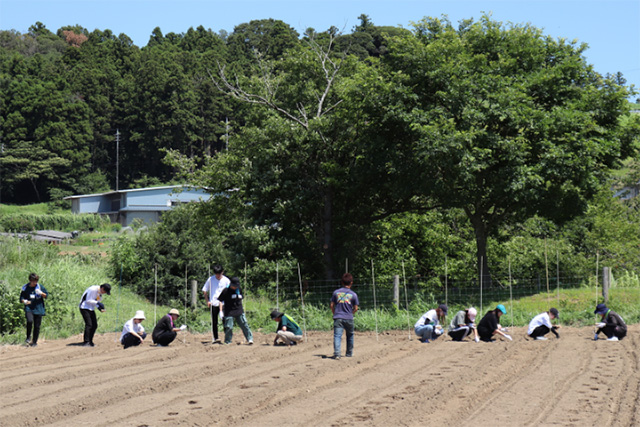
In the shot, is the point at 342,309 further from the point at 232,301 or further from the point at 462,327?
the point at 462,327

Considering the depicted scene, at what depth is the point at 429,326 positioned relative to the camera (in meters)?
14.8

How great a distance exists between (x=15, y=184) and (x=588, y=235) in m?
64.6

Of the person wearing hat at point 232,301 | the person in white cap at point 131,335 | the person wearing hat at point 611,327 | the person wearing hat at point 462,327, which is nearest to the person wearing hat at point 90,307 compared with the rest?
the person in white cap at point 131,335

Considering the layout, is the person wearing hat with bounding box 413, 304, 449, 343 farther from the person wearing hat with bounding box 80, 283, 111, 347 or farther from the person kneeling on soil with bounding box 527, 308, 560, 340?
the person wearing hat with bounding box 80, 283, 111, 347

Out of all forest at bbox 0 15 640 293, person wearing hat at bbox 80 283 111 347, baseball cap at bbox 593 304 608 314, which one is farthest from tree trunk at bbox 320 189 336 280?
baseball cap at bbox 593 304 608 314

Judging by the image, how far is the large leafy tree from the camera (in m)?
19.9

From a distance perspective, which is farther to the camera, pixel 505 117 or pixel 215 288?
pixel 505 117

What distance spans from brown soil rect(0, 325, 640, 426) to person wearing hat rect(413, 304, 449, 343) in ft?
0.88

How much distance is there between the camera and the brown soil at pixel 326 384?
27.2ft

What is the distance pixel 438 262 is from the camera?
95.7 feet

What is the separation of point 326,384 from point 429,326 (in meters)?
5.07

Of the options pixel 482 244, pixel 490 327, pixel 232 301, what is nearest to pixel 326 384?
pixel 232 301

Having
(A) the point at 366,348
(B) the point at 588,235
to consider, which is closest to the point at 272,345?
(A) the point at 366,348

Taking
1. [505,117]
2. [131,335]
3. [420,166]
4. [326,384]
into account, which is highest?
[505,117]
